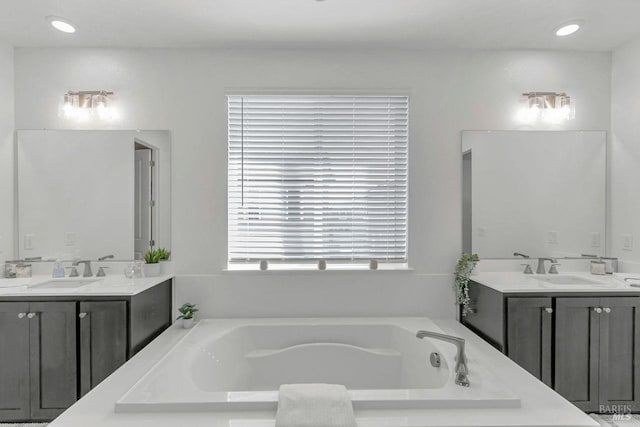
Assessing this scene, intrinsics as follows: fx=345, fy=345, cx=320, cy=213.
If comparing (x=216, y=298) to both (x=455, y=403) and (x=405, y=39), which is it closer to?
(x=455, y=403)

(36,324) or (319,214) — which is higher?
(319,214)

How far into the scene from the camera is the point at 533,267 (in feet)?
8.55

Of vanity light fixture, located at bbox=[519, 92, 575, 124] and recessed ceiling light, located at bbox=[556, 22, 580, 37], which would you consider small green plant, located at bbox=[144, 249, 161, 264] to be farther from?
recessed ceiling light, located at bbox=[556, 22, 580, 37]

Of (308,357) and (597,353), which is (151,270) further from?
(597,353)

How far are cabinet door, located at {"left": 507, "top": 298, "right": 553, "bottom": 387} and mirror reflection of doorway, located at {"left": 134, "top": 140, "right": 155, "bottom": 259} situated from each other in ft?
8.12

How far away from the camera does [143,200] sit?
2.52m

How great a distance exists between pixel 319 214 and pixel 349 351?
0.98 meters

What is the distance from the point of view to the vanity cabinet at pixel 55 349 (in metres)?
1.98

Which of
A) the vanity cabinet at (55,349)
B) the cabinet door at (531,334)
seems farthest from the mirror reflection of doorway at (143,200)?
the cabinet door at (531,334)

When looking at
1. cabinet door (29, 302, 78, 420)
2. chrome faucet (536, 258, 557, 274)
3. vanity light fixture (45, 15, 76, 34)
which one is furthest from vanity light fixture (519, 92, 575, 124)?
cabinet door (29, 302, 78, 420)

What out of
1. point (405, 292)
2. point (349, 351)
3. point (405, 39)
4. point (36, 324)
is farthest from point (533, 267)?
point (36, 324)

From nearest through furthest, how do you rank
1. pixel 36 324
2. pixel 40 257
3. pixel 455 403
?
pixel 455 403 < pixel 36 324 < pixel 40 257

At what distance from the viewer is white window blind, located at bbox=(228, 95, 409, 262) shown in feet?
8.51

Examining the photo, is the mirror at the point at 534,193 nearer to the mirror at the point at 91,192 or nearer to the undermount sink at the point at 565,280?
the undermount sink at the point at 565,280
